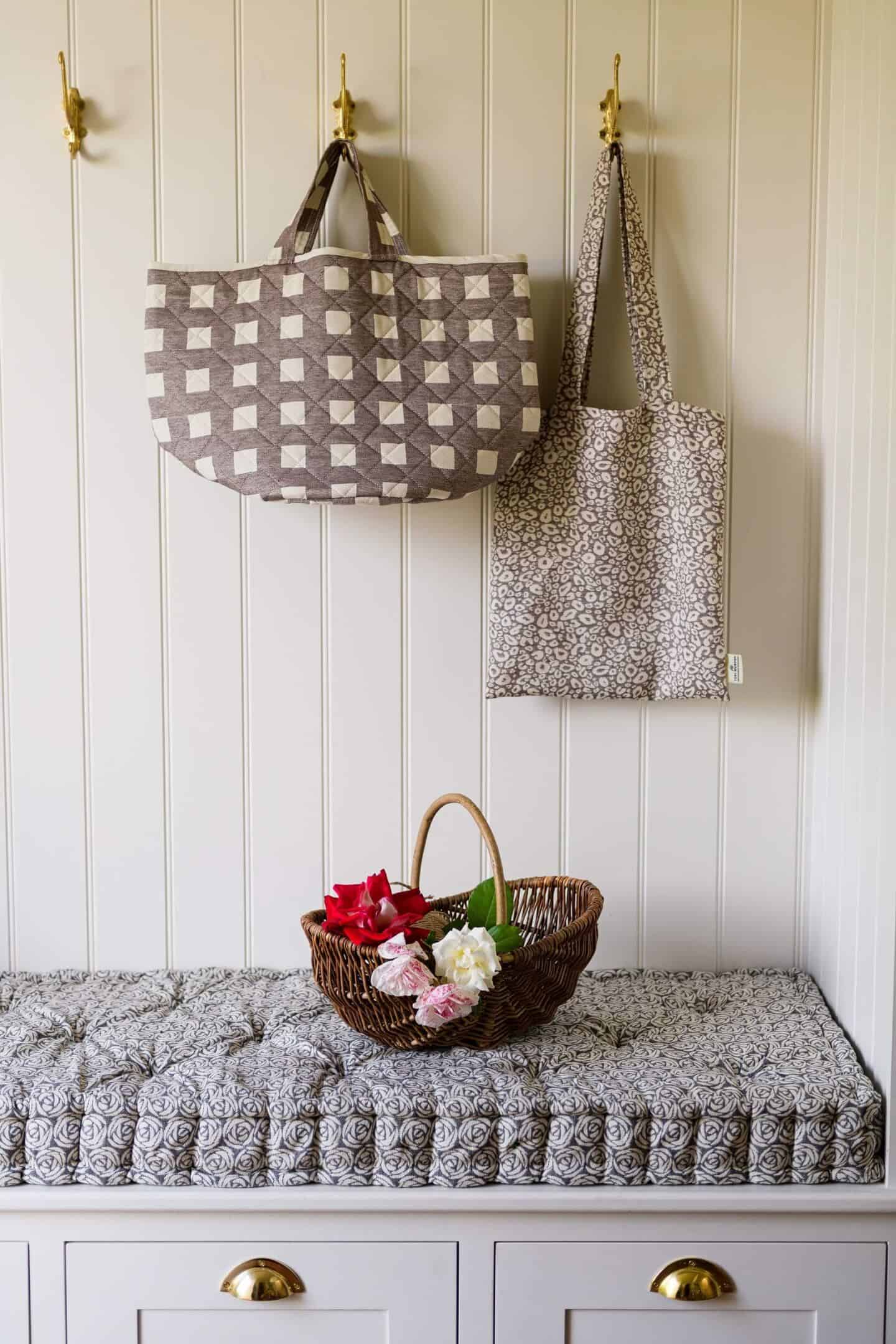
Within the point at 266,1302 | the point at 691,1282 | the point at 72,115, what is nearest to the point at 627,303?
the point at 72,115

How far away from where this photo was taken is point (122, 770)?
5.48ft

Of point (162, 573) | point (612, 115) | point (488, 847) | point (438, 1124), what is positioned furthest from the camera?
point (162, 573)

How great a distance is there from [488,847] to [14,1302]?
77 centimetres

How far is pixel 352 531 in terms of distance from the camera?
1633 mm

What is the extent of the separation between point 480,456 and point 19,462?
28.2 inches

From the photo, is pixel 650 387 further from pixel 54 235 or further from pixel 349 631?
pixel 54 235

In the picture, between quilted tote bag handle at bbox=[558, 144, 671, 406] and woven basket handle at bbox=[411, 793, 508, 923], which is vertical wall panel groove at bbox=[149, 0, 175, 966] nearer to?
woven basket handle at bbox=[411, 793, 508, 923]

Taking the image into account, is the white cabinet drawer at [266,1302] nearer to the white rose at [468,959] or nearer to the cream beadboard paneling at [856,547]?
the white rose at [468,959]

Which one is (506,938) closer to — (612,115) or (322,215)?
(322,215)

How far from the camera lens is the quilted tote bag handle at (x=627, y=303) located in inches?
59.9

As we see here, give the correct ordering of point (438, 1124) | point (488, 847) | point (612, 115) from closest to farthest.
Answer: point (438, 1124), point (488, 847), point (612, 115)

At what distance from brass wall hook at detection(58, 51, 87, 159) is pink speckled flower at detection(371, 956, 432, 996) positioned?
4.07ft

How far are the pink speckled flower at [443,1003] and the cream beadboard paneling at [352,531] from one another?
42 centimetres

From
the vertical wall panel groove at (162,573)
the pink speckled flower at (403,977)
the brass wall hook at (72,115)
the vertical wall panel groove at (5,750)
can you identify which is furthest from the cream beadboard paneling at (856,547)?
the vertical wall panel groove at (5,750)
